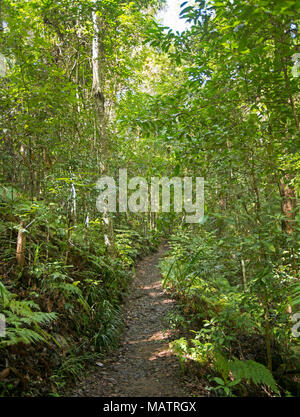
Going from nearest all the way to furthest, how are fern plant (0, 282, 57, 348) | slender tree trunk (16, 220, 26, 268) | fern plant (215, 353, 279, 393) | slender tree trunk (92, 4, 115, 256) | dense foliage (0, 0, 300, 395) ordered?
1. fern plant (0, 282, 57, 348)
2. dense foliage (0, 0, 300, 395)
3. fern plant (215, 353, 279, 393)
4. slender tree trunk (16, 220, 26, 268)
5. slender tree trunk (92, 4, 115, 256)

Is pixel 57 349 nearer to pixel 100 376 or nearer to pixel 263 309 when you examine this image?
pixel 100 376

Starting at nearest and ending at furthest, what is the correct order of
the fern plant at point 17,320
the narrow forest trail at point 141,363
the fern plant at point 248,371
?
the fern plant at point 17,320
the fern plant at point 248,371
the narrow forest trail at point 141,363

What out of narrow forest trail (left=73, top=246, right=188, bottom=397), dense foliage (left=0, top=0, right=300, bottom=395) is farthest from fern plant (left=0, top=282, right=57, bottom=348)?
narrow forest trail (left=73, top=246, right=188, bottom=397)

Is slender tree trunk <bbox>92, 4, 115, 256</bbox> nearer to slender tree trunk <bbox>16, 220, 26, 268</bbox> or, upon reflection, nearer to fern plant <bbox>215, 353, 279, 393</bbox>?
slender tree trunk <bbox>16, 220, 26, 268</bbox>

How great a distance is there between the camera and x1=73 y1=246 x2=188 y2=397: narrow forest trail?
12.8 ft

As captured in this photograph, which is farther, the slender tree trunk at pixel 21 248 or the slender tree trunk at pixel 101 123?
the slender tree trunk at pixel 101 123

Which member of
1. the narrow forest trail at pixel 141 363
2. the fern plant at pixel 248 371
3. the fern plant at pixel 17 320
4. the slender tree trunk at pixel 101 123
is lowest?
the narrow forest trail at pixel 141 363

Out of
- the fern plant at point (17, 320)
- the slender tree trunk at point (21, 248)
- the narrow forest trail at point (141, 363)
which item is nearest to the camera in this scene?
the fern plant at point (17, 320)

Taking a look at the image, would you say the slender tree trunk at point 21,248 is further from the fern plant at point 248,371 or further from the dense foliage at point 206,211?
the fern plant at point 248,371

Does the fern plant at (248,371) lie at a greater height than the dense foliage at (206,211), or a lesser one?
lesser

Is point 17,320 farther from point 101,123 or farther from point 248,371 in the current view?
point 101,123

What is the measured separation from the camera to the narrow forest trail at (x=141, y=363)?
3.89 m

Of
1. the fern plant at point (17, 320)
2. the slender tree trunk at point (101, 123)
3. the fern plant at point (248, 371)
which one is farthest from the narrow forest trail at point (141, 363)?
the slender tree trunk at point (101, 123)
